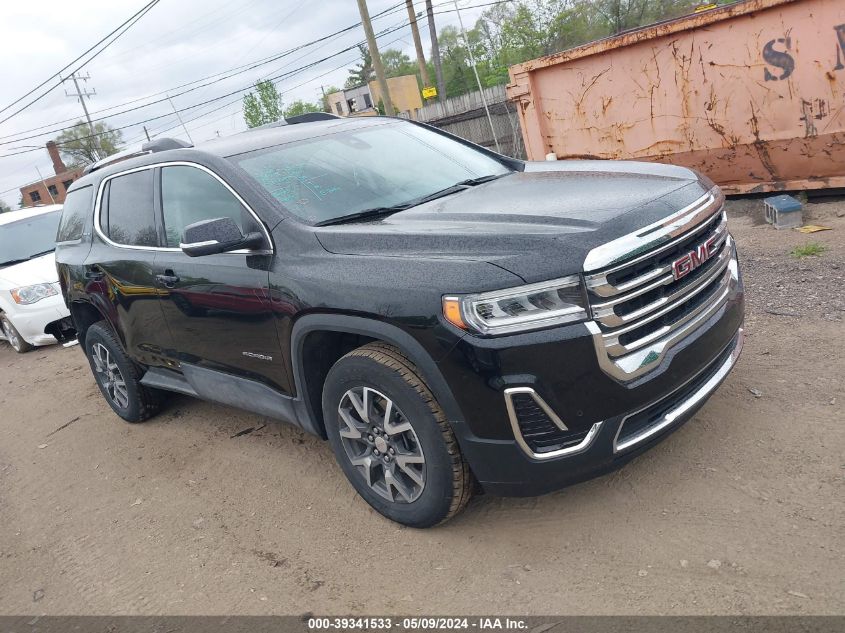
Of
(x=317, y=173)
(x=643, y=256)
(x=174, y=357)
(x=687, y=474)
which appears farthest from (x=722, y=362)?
(x=174, y=357)

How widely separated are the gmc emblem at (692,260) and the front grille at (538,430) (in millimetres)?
737

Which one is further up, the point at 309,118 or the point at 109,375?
the point at 309,118

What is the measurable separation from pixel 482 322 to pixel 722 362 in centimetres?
128

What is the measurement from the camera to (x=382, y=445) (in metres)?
3.01

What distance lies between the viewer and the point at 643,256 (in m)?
2.54

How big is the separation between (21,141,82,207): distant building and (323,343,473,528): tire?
2634 inches

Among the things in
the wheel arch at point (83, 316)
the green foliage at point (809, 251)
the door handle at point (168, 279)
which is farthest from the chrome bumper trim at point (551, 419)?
the green foliage at point (809, 251)

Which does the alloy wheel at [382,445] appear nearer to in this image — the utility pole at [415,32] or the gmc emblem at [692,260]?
the gmc emblem at [692,260]

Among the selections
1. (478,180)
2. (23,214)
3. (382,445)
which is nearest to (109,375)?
(382,445)

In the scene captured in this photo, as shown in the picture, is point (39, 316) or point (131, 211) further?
point (39, 316)

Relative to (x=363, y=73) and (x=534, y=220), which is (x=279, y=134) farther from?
(x=363, y=73)

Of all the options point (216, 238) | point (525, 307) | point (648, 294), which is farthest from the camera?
point (216, 238)

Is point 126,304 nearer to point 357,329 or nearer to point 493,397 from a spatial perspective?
point 357,329

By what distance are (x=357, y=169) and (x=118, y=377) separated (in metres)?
2.81
